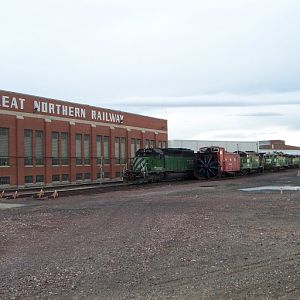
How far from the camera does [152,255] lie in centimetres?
935

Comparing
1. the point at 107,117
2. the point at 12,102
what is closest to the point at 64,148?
the point at 12,102

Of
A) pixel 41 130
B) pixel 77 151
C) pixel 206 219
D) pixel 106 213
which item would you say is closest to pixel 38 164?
pixel 41 130

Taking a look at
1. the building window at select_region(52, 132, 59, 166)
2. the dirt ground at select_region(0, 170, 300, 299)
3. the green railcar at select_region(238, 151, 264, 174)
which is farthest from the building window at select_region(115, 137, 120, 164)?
the dirt ground at select_region(0, 170, 300, 299)

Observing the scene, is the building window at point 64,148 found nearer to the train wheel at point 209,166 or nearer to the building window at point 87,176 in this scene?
the building window at point 87,176

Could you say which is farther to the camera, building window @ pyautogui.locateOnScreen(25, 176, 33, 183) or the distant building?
the distant building

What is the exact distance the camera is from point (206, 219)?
14.9m

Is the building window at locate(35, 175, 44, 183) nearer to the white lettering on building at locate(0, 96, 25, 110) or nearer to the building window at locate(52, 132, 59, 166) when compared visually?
the building window at locate(52, 132, 59, 166)

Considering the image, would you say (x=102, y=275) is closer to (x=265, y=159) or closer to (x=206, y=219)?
(x=206, y=219)

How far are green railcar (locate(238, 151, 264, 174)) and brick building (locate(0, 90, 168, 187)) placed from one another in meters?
14.3

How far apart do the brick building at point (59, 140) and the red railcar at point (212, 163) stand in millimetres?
10361

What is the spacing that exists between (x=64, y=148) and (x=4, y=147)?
8611 mm

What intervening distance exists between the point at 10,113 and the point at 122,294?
3785 cm

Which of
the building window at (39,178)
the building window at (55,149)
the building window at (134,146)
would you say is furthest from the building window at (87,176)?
the building window at (134,146)

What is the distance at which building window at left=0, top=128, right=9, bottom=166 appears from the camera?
4153 cm
